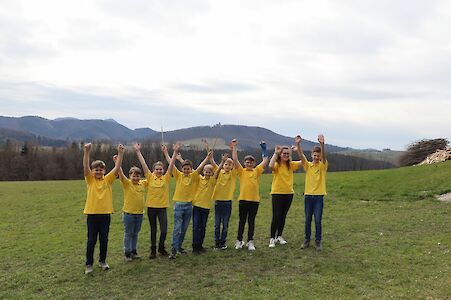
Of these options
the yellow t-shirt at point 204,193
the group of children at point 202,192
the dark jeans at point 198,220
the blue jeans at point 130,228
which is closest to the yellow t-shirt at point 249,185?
the group of children at point 202,192

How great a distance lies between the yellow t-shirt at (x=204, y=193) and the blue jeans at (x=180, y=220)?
22 centimetres

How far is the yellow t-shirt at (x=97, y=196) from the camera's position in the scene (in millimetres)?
9273

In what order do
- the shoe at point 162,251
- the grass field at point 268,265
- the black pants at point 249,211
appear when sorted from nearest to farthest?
the grass field at point 268,265, the shoe at point 162,251, the black pants at point 249,211

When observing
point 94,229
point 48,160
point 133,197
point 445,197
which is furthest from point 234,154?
point 48,160

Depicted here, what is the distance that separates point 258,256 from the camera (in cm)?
1027

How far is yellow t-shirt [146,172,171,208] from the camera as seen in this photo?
10.1 metres

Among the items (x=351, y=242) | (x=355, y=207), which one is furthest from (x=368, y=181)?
(x=351, y=242)

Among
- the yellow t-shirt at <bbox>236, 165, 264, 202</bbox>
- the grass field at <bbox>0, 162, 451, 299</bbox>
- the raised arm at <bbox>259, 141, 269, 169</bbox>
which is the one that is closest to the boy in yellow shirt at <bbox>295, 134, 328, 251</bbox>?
the grass field at <bbox>0, 162, 451, 299</bbox>

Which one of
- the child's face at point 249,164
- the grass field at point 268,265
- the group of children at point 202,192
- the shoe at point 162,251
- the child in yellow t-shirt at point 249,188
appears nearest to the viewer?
the grass field at point 268,265

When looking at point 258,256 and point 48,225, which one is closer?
point 258,256

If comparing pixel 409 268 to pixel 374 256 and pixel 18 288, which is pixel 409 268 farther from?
pixel 18 288

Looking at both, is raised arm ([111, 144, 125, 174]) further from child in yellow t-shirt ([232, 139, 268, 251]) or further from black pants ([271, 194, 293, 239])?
black pants ([271, 194, 293, 239])

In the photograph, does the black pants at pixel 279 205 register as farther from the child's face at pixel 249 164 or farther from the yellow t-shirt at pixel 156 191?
the yellow t-shirt at pixel 156 191

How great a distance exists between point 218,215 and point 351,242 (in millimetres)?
3693
